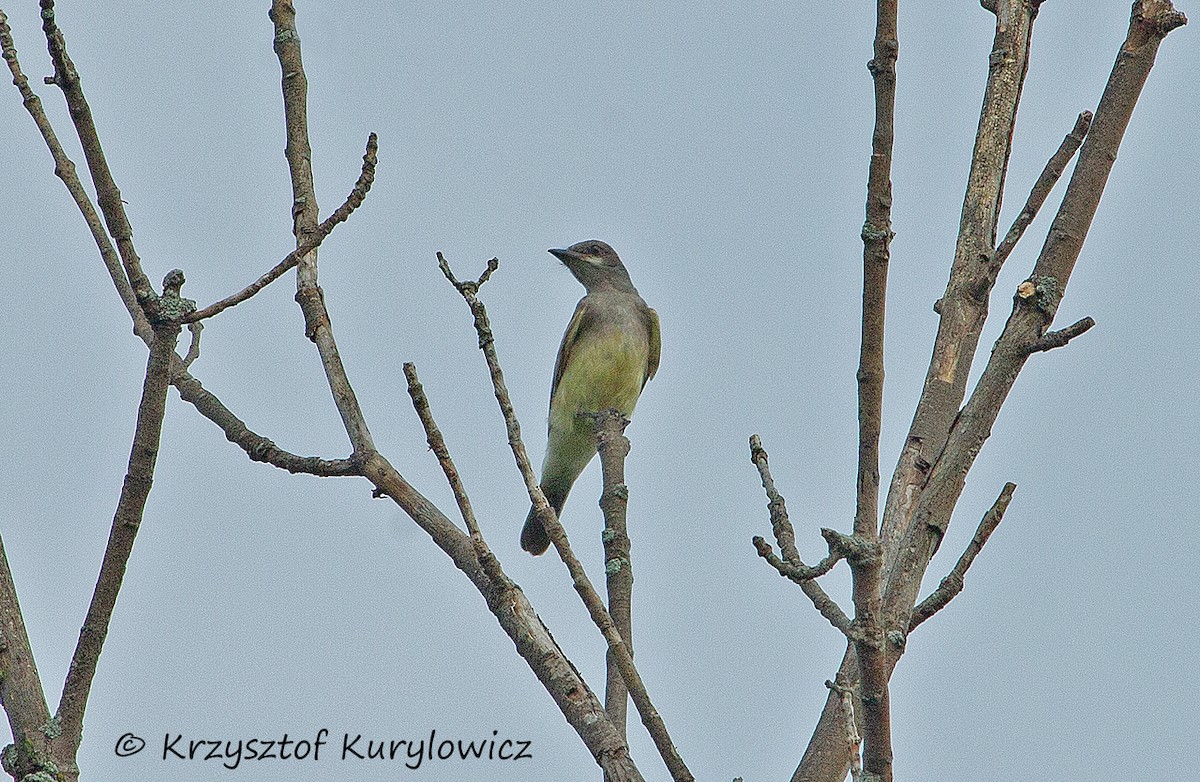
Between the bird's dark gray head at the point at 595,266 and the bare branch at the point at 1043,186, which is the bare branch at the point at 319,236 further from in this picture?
the bird's dark gray head at the point at 595,266

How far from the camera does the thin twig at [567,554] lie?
10.4 ft

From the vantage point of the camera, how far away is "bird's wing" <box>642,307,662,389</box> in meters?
11.9

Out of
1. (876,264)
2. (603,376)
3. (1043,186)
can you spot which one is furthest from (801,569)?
(603,376)

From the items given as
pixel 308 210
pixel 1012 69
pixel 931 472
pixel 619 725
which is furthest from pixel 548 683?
pixel 1012 69

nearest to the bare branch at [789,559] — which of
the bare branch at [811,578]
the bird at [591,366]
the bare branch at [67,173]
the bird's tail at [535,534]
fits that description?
the bare branch at [811,578]

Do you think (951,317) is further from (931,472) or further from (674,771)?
(674,771)

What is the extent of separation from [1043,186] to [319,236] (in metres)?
2.16

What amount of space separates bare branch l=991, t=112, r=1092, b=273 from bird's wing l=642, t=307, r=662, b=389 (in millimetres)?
7513

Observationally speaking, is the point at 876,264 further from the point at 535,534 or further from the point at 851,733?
the point at 535,534

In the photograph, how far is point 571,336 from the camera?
38.7 ft

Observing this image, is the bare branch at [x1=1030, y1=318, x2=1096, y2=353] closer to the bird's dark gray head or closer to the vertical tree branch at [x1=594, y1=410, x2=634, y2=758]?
the vertical tree branch at [x1=594, y1=410, x2=634, y2=758]

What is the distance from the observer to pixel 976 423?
360 cm

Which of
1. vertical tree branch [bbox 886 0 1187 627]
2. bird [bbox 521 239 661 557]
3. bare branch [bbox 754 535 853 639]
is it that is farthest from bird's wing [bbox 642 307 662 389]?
bare branch [bbox 754 535 853 639]

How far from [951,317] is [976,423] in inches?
28.9
